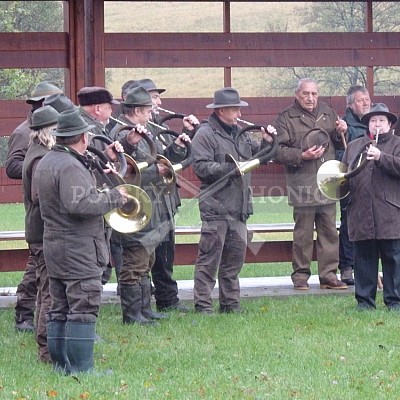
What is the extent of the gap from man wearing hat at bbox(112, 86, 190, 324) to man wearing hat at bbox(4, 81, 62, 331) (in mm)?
777

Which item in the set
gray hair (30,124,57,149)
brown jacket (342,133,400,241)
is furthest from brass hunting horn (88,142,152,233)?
brown jacket (342,133,400,241)

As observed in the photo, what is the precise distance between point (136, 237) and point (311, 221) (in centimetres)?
255

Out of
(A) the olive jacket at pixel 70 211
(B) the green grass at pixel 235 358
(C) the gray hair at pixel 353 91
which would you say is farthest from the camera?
(C) the gray hair at pixel 353 91

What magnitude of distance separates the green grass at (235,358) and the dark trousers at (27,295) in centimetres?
21

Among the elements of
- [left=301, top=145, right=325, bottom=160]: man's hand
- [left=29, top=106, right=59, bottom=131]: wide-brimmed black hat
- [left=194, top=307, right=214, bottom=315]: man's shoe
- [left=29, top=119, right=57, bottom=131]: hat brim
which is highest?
[left=29, top=106, right=59, bottom=131]: wide-brimmed black hat

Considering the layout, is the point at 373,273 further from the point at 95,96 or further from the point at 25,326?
the point at 25,326

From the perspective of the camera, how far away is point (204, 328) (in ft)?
32.2

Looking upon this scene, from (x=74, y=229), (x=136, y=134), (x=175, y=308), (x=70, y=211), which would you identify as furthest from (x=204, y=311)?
(x=70, y=211)

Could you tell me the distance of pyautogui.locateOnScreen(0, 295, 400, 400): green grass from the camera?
7.47m

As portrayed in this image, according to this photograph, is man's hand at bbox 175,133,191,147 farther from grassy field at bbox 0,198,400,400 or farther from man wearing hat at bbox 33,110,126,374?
man wearing hat at bbox 33,110,126,374

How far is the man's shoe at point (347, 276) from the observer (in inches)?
486

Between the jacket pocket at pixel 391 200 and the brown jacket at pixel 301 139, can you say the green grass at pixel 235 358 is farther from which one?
the brown jacket at pixel 301 139

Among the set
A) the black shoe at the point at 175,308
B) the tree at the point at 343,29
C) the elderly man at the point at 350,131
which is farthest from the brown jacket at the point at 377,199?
the tree at the point at 343,29

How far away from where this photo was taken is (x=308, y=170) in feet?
38.8
